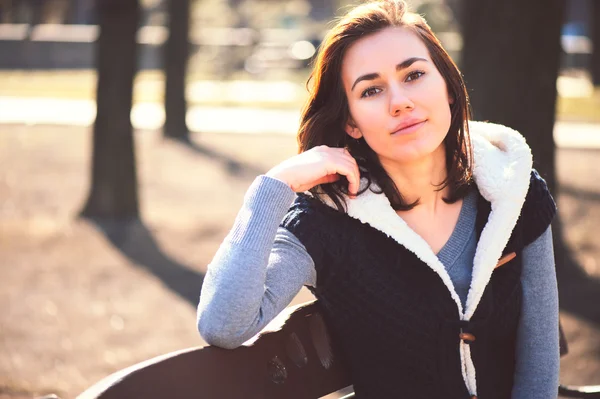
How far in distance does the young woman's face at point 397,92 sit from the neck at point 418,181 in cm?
10

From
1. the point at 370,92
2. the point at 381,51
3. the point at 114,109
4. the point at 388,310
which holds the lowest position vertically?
the point at 114,109

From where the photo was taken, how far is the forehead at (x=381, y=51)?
2355 millimetres

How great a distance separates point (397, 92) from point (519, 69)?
14.0 feet

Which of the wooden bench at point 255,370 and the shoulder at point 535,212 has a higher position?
the shoulder at point 535,212

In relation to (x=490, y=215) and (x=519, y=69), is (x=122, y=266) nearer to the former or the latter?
(x=519, y=69)

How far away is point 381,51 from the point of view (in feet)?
7.75

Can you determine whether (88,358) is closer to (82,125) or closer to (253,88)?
(82,125)

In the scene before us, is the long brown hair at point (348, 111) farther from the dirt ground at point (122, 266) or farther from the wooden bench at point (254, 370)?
the dirt ground at point (122, 266)

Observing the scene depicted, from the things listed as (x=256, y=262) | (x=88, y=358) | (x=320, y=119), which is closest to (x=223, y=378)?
(x=256, y=262)

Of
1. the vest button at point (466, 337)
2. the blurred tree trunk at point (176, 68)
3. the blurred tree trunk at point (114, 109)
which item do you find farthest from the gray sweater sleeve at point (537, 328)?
the blurred tree trunk at point (176, 68)

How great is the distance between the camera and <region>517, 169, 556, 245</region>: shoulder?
7.94 feet

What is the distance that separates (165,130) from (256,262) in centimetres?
1261

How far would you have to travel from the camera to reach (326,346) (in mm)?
2352

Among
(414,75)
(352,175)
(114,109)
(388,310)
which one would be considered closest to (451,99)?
(414,75)
